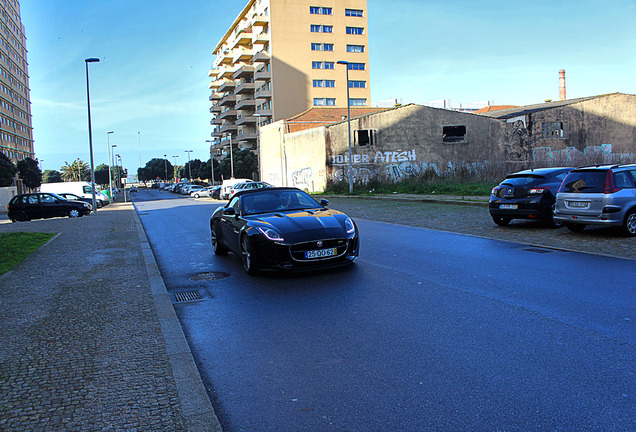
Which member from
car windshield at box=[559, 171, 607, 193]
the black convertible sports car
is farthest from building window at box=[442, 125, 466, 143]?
the black convertible sports car

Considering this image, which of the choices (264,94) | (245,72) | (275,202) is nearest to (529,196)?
(275,202)

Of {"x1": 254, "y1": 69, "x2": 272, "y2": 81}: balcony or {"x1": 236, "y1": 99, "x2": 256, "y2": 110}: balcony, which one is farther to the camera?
{"x1": 236, "y1": 99, "x2": 256, "y2": 110}: balcony

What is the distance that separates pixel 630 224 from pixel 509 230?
9.16 ft

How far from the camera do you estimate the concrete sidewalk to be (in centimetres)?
326

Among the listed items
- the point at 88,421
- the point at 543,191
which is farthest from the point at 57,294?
the point at 543,191

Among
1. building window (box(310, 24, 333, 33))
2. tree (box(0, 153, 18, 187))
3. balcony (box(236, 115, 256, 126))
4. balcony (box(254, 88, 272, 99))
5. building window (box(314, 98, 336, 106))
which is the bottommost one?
tree (box(0, 153, 18, 187))

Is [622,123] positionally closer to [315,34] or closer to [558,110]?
[558,110]

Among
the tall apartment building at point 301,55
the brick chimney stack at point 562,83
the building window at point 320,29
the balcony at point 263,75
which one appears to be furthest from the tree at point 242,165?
the brick chimney stack at point 562,83

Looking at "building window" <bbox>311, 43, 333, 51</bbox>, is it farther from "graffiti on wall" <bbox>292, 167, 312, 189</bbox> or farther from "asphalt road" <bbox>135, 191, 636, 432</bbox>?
"asphalt road" <bbox>135, 191, 636, 432</bbox>

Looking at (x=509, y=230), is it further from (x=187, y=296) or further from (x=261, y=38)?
(x=261, y=38)

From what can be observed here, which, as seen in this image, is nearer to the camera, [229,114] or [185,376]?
[185,376]

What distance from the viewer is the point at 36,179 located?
72.6m

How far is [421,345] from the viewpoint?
453 cm

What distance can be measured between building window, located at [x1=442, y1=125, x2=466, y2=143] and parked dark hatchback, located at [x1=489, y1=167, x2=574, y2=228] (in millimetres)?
29168
